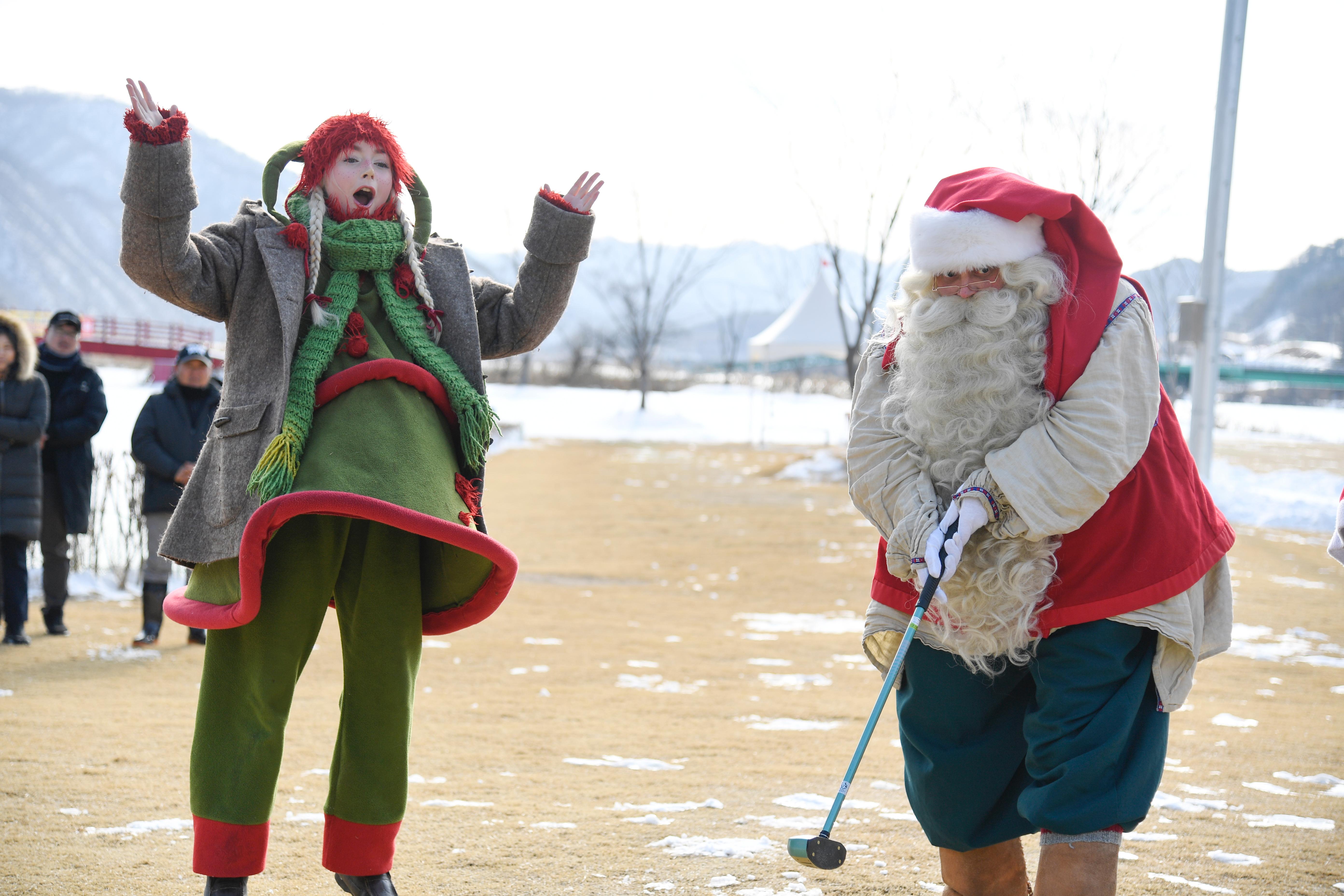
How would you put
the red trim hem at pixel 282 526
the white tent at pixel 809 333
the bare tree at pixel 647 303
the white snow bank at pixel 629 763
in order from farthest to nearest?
the bare tree at pixel 647 303
the white tent at pixel 809 333
the white snow bank at pixel 629 763
the red trim hem at pixel 282 526

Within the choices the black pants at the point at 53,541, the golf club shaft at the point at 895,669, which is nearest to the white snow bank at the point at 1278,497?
the golf club shaft at the point at 895,669

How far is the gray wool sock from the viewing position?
6.30 feet

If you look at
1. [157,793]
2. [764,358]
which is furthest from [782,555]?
[764,358]

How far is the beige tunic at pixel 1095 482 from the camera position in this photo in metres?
1.95

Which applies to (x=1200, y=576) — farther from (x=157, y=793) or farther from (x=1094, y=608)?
(x=157, y=793)

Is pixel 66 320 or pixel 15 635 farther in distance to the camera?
pixel 66 320

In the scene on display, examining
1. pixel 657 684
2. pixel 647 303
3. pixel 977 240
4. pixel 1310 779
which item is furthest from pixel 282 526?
pixel 647 303

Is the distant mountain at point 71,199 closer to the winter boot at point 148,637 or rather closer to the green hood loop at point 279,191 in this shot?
the winter boot at point 148,637

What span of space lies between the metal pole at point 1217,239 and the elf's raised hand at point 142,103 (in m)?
9.29

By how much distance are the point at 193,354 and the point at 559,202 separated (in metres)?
3.76

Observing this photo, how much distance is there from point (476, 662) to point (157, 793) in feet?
7.90

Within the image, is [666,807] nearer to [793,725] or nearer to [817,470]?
[793,725]

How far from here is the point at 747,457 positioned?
2045cm

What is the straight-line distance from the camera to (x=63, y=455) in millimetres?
5566
